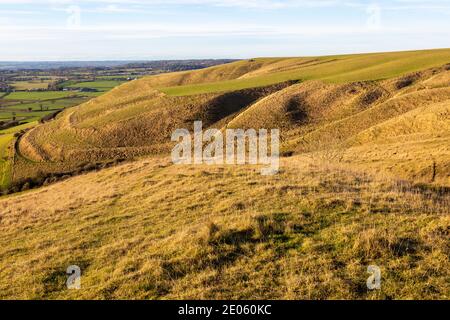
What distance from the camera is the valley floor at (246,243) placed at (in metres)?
8.51

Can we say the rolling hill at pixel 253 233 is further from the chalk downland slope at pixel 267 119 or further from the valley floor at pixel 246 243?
the chalk downland slope at pixel 267 119

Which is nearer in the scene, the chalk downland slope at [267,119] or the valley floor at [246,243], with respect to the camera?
the valley floor at [246,243]

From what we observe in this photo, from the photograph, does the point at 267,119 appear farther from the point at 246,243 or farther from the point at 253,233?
the point at 246,243

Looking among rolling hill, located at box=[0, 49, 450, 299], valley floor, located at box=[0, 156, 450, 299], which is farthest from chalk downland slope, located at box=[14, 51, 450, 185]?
valley floor, located at box=[0, 156, 450, 299]

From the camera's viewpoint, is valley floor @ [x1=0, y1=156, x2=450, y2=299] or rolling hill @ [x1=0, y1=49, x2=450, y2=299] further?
rolling hill @ [x1=0, y1=49, x2=450, y2=299]

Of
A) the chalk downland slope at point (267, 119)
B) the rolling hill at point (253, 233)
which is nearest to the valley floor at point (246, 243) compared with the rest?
the rolling hill at point (253, 233)

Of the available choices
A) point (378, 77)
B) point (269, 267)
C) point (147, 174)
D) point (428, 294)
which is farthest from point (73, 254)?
point (378, 77)

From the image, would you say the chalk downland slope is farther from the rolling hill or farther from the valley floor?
the valley floor

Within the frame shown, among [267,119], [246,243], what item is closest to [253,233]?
[246,243]

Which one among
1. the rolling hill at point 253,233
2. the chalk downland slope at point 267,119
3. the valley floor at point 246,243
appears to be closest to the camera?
the valley floor at point 246,243

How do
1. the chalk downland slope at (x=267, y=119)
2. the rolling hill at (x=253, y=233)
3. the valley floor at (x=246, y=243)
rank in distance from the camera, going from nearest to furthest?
the valley floor at (x=246, y=243) < the rolling hill at (x=253, y=233) < the chalk downland slope at (x=267, y=119)

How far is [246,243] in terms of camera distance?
10.8 metres

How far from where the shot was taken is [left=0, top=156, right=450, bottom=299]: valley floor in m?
8.51

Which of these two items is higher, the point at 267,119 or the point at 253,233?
the point at 267,119
